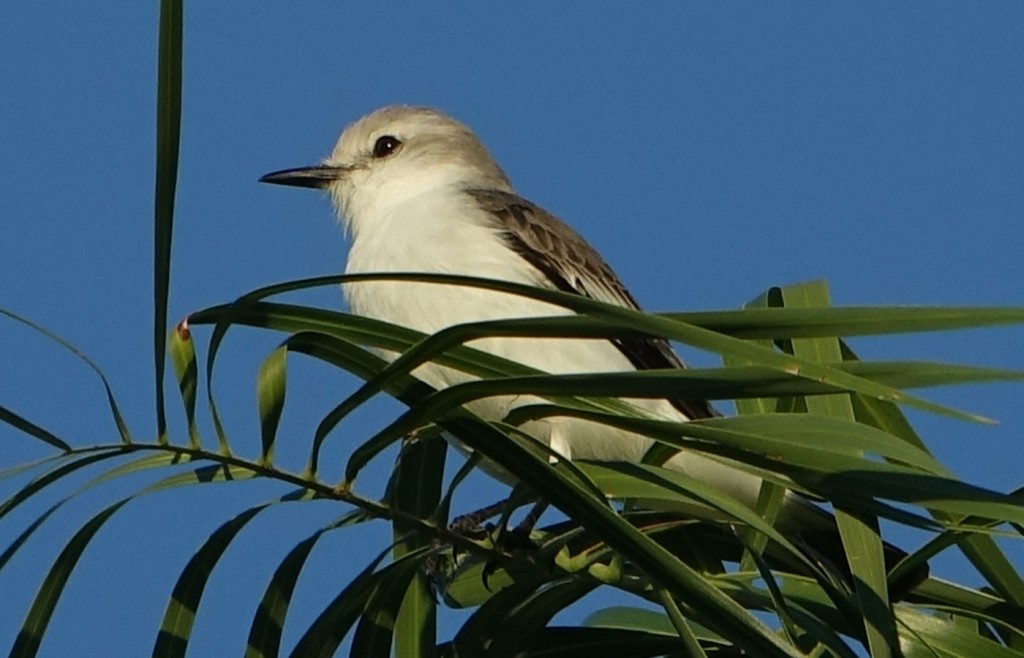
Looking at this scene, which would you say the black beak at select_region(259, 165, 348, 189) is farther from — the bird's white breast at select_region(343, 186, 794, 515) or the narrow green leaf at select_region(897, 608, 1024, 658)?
the narrow green leaf at select_region(897, 608, 1024, 658)

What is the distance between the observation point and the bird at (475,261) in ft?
18.4

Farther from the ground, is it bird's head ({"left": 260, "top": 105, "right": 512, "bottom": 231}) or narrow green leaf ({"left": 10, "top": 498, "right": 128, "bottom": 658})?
bird's head ({"left": 260, "top": 105, "right": 512, "bottom": 231})

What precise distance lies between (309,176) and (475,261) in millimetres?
1911

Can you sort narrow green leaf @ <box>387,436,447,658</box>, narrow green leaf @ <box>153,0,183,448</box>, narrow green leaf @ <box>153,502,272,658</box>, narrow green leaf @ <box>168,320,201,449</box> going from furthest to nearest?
1. narrow green leaf @ <box>387,436,447,658</box>
2. narrow green leaf @ <box>153,502,272,658</box>
3. narrow green leaf @ <box>168,320,201,449</box>
4. narrow green leaf @ <box>153,0,183,448</box>

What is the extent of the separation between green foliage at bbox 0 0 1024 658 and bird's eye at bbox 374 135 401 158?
4635 millimetres

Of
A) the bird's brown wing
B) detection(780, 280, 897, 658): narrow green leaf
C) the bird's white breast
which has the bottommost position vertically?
detection(780, 280, 897, 658): narrow green leaf

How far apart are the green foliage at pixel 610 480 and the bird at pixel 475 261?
1.34m

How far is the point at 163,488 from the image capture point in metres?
2.69

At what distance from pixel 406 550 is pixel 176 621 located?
880 millimetres

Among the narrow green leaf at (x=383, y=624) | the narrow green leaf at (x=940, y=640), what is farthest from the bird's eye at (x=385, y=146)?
the narrow green leaf at (x=940, y=640)

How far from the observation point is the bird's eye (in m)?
7.95

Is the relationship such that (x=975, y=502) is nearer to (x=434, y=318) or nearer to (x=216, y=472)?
(x=216, y=472)

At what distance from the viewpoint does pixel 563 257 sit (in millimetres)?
6660

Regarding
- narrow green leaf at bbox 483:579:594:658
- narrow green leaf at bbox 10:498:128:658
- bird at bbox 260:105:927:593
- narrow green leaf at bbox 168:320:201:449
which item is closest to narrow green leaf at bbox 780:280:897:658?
narrow green leaf at bbox 483:579:594:658
